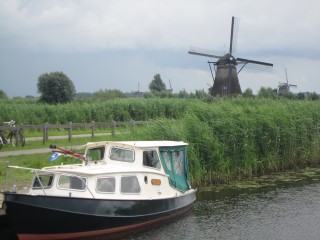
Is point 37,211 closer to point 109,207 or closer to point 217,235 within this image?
point 109,207

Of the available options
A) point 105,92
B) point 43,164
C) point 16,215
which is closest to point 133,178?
point 16,215

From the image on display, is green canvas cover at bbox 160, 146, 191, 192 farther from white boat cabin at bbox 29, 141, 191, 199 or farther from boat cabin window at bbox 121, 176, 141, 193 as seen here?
boat cabin window at bbox 121, 176, 141, 193

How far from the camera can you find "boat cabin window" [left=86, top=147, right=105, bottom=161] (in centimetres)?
1665

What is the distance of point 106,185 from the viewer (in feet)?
46.6

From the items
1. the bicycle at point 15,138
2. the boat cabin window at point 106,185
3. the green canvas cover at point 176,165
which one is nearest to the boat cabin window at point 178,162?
the green canvas cover at point 176,165

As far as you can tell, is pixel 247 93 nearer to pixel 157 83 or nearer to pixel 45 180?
pixel 157 83

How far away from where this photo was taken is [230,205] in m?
18.4

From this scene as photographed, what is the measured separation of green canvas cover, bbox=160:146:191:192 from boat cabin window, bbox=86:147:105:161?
2143 millimetres

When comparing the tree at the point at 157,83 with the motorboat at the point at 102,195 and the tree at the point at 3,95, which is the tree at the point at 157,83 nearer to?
the tree at the point at 3,95

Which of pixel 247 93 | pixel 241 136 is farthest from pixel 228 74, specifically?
pixel 241 136

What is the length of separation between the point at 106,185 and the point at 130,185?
Result: 3.14 feet

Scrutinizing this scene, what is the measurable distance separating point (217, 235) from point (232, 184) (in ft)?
23.3

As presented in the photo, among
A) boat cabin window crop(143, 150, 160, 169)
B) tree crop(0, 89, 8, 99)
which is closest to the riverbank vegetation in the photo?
boat cabin window crop(143, 150, 160, 169)

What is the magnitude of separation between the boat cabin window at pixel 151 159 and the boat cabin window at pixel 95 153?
1.60 m
